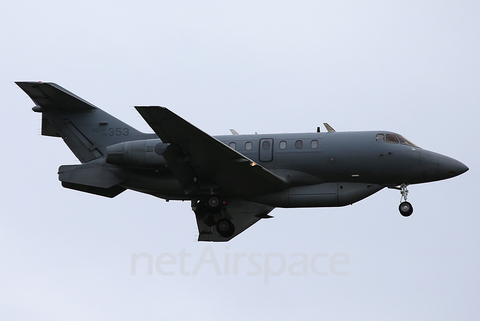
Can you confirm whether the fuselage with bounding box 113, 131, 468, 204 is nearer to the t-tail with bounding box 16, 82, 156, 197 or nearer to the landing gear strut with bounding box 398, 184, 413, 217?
the landing gear strut with bounding box 398, 184, 413, 217

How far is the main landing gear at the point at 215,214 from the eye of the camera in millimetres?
27812

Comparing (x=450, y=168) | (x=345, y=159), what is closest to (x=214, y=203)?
(x=345, y=159)

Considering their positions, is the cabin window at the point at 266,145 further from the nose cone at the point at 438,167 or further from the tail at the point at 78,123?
the nose cone at the point at 438,167

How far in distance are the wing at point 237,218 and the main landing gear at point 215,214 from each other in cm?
10

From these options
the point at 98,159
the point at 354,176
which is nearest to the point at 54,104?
the point at 98,159

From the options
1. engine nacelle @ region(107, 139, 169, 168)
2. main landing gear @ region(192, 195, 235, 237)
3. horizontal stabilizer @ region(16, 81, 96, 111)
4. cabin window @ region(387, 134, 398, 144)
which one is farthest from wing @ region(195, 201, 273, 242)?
horizontal stabilizer @ region(16, 81, 96, 111)

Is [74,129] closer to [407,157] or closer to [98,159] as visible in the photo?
[98,159]

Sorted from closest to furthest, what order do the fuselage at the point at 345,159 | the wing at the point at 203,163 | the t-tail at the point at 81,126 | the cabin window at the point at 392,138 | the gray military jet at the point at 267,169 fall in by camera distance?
1. the wing at the point at 203,163
2. the gray military jet at the point at 267,169
3. the fuselage at the point at 345,159
4. the cabin window at the point at 392,138
5. the t-tail at the point at 81,126

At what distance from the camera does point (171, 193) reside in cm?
2889

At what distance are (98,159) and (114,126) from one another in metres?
1.66

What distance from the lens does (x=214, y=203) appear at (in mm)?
27766

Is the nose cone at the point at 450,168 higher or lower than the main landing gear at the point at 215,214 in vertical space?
higher

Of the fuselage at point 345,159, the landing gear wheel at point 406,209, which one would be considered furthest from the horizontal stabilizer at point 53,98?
the landing gear wheel at point 406,209

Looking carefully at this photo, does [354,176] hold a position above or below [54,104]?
below
